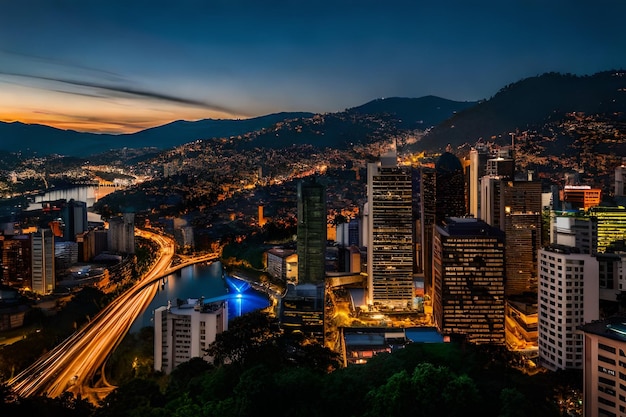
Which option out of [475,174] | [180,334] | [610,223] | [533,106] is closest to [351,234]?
[475,174]

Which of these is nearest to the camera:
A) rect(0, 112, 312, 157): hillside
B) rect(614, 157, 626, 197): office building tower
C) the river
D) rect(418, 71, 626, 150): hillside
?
the river

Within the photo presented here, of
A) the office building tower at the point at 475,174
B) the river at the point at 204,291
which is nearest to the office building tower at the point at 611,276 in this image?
the river at the point at 204,291

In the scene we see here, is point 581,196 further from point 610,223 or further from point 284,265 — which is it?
point 284,265

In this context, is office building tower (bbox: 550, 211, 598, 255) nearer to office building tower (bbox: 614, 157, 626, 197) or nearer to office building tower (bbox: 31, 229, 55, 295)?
office building tower (bbox: 614, 157, 626, 197)

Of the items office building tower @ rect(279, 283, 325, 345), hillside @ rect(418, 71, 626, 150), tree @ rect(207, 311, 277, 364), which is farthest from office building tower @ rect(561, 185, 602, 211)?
tree @ rect(207, 311, 277, 364)

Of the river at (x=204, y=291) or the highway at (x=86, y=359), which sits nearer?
the highway at (x=86, y=359)

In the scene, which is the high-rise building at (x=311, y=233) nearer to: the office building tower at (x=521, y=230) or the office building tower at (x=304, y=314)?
the office building tower at (x=304, y=314)
